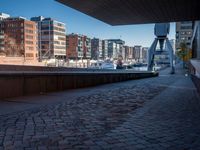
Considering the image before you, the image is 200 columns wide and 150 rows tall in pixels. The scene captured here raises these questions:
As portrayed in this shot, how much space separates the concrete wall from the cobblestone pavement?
2908 millimetres

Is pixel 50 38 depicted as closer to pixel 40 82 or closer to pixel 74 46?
pixel 74 46

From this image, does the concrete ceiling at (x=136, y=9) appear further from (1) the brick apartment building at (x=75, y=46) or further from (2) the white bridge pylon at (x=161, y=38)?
(1) the brick apartment building at (x=75, y=46)

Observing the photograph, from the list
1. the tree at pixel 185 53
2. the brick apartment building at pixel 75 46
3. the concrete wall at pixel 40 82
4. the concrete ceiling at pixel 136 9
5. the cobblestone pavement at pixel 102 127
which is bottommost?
the cobblestone pavement at pixel 102 127

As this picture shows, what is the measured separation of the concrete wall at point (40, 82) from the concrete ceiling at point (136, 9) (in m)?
3.81

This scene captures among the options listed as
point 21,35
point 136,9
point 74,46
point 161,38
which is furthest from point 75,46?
point 136,9

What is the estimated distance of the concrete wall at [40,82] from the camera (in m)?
12.4

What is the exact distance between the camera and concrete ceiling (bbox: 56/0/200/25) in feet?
48.4

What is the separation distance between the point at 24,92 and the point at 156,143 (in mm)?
8685

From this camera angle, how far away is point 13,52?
387ft

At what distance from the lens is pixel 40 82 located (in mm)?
14516

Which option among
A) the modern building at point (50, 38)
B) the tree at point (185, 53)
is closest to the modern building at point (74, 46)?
the modern building at point (50, 38)

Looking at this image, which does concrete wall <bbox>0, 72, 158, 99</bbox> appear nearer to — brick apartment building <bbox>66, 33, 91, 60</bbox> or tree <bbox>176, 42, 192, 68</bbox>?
tree <bbox>176, 42, 192, 68</bbox>

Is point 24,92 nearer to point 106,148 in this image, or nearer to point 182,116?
point 182,116

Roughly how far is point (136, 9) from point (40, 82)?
6831 mm
